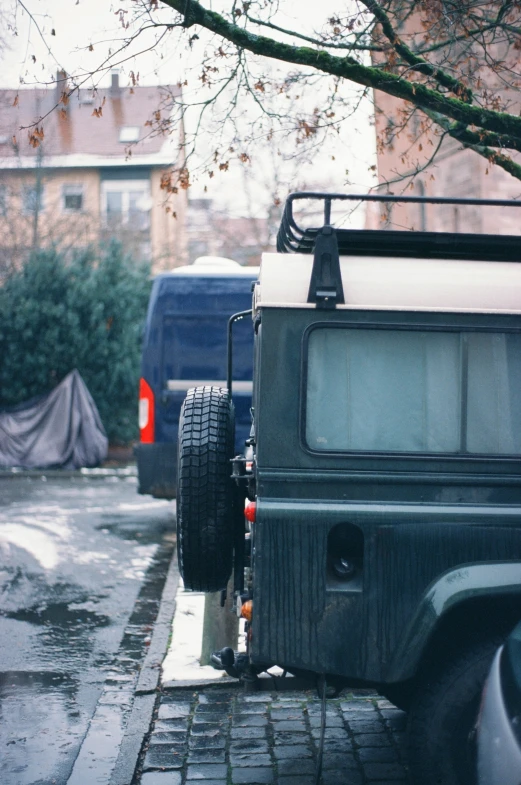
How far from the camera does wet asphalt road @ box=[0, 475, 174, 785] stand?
525 cm

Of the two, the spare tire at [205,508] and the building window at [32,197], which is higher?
the building window at [32,197]

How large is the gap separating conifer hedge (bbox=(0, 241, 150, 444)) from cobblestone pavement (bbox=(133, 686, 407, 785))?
14246mm

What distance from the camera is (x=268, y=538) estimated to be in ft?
12.8

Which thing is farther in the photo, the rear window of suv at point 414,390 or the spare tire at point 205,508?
the spare tire at point 205,508

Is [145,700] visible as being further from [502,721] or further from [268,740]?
[502,721]

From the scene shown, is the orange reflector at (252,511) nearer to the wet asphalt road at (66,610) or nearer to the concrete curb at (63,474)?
the wet asphalt road at (66,610)

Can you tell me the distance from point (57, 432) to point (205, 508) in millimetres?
15113

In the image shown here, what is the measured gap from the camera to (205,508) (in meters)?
4.33

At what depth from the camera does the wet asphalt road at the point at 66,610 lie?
17.2 ft

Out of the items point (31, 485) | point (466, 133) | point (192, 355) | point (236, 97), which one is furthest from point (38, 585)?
point (31, 485)

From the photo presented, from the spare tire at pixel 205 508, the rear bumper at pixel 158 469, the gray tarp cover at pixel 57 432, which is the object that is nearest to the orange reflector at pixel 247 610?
the spare tire at pixel 205 508

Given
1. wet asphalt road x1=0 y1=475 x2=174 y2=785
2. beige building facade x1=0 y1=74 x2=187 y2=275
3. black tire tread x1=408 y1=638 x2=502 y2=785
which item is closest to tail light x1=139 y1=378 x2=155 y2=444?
wet asphalt road x1=0 y1=475 x2=174 y2=785

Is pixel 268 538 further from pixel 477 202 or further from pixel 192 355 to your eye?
pixel 192 355

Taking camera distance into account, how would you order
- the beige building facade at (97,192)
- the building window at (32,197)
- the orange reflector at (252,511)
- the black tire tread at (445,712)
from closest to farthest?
the black tire tread at (445,712), the orange reflector at (252,511), the building window at (32,197), the beige building facade at (97,192)
